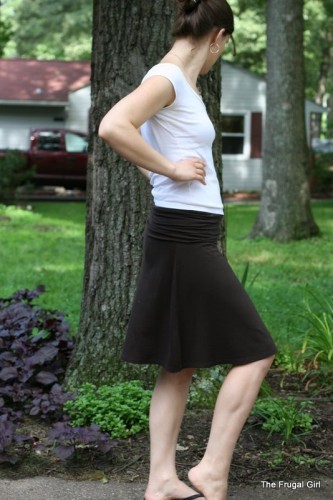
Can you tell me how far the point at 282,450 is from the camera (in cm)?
435

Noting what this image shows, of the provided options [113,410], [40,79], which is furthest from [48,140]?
[113,410]

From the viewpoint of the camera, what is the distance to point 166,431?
3627 mm

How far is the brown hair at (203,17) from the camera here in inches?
135

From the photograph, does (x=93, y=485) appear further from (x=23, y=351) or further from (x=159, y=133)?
(x=159, y=133)

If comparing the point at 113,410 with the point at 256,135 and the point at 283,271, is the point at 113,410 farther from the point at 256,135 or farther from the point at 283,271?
the point at 256,135

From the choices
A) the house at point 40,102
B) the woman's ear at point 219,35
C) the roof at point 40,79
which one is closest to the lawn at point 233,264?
the woman's ear at point 219,35

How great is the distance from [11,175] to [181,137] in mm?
16529

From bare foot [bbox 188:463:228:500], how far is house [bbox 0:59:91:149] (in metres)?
26.0

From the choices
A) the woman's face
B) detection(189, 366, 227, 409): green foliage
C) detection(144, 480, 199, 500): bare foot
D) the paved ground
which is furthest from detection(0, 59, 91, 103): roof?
detection(144, 480, 199, 500): bare foot

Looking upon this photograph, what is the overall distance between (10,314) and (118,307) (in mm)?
921

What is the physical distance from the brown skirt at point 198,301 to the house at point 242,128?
26.3 meters

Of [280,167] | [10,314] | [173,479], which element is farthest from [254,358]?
[280,167]

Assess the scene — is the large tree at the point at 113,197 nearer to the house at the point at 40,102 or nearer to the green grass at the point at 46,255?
the green grass at the point at 46,255

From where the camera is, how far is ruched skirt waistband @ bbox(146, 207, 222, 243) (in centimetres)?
343
